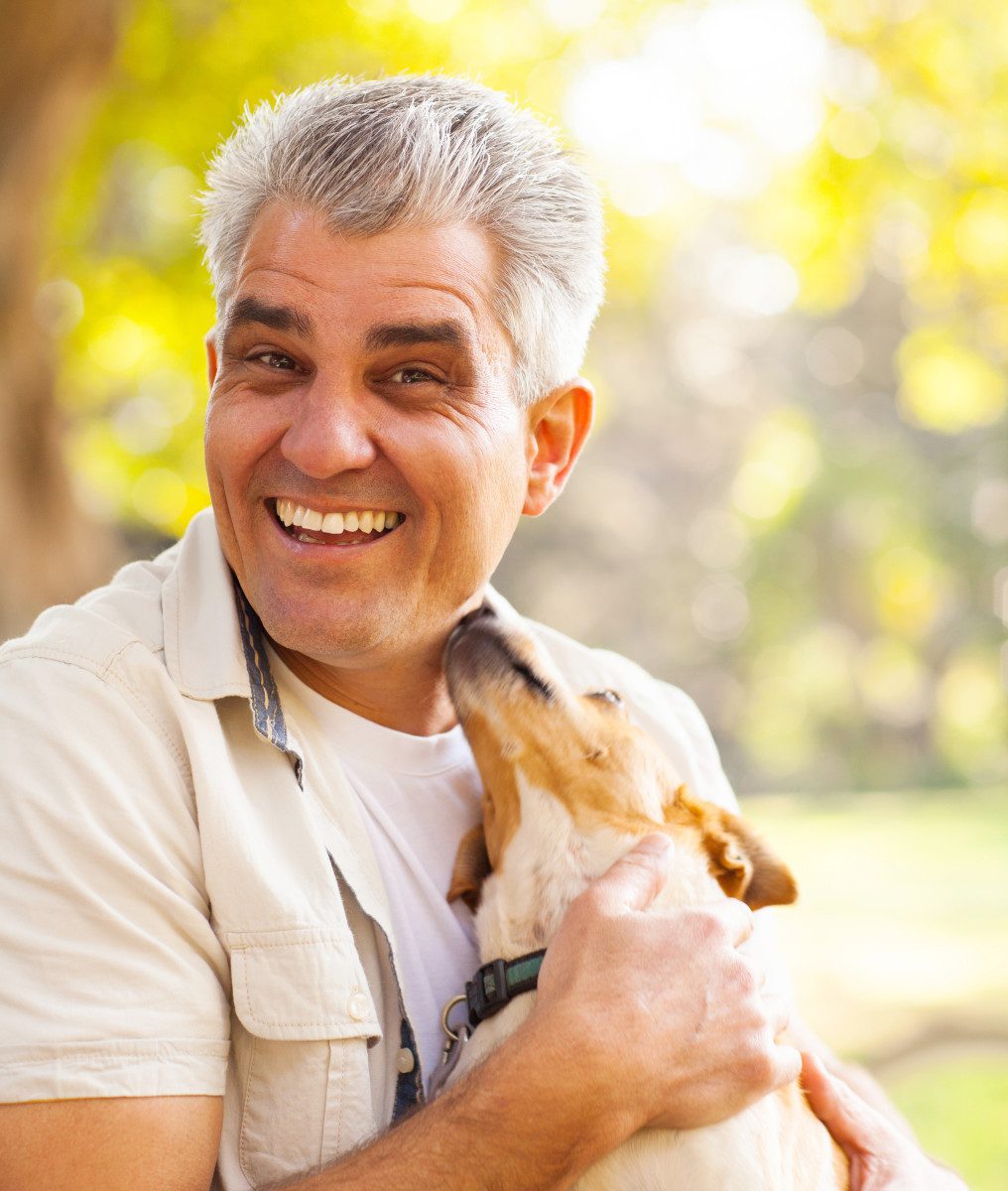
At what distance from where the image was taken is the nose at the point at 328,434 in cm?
209

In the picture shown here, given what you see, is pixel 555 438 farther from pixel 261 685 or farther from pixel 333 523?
pixel 261 685

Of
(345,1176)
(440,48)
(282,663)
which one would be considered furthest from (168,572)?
(440,48)

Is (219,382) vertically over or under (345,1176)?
over

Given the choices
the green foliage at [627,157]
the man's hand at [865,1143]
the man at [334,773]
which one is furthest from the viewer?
the green foliage at [627,157]

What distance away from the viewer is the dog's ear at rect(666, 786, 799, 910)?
2400mm

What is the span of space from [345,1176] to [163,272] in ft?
25.4

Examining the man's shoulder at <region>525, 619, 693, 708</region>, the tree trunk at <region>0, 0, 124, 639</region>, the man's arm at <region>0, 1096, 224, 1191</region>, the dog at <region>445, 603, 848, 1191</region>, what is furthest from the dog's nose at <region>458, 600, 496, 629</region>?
the tree trunk at <region>0, 0, 124, 639</region>

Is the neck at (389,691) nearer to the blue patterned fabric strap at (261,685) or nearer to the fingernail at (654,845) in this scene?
the blue patterned fabric strap at (261,685)

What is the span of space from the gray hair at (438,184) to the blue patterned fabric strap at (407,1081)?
3.78 ft

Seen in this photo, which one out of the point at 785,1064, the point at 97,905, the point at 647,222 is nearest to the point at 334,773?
the point at 97,905

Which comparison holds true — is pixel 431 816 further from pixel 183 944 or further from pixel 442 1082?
pixel 183 944

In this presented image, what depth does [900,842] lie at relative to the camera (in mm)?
13656

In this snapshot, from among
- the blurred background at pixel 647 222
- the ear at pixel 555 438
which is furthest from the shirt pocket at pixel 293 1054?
the blurred background at pixel 647 222

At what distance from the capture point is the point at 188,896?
187 centimetres
